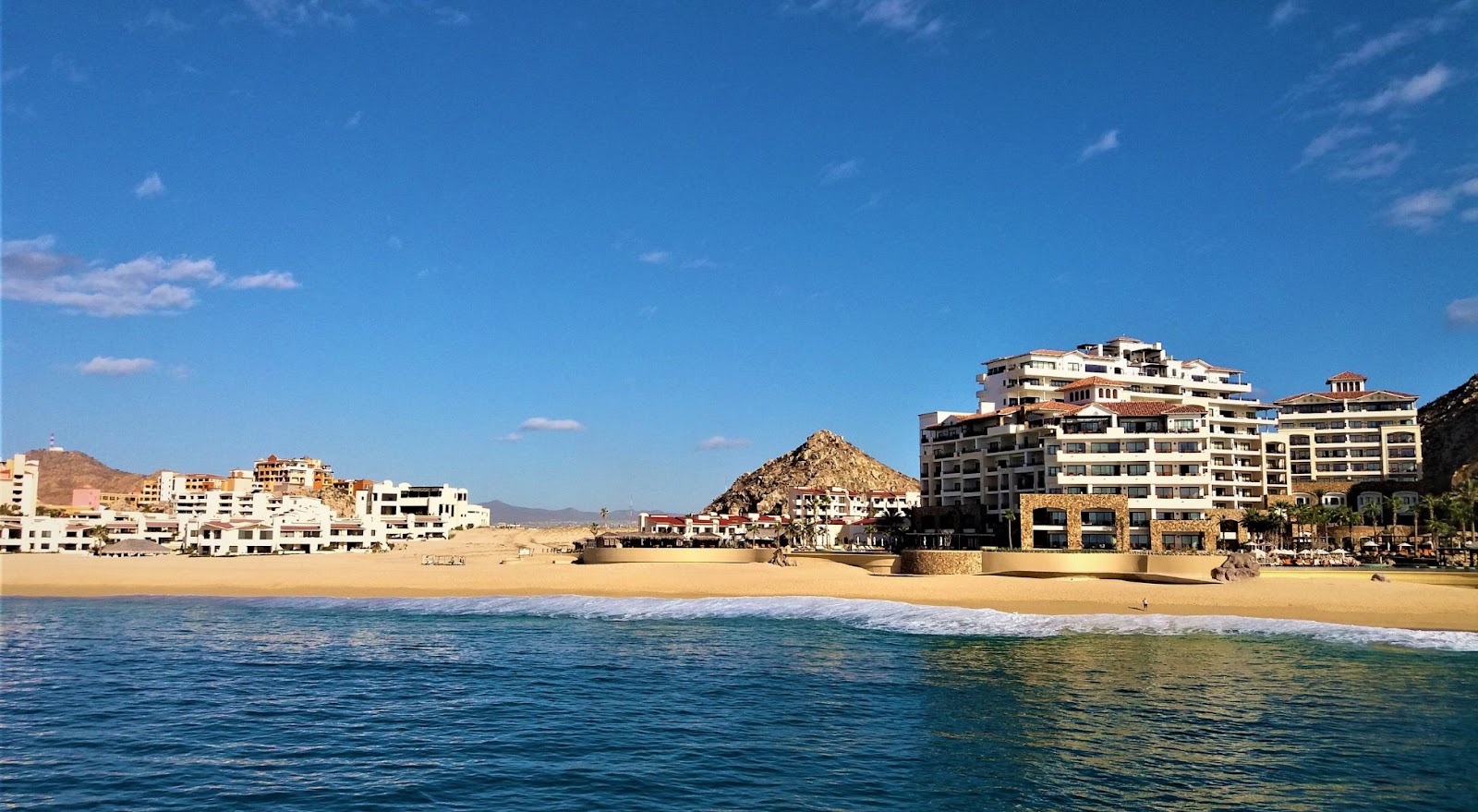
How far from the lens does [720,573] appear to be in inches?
2931

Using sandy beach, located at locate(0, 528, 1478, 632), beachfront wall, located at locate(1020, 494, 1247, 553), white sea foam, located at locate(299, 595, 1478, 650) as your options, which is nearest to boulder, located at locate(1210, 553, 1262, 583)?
sandy beach, located at locate(0, 528, 1478, 632)

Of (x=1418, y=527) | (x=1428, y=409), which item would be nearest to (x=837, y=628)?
(x=1418, y=527)

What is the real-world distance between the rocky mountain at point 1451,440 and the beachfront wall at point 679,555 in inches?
3358

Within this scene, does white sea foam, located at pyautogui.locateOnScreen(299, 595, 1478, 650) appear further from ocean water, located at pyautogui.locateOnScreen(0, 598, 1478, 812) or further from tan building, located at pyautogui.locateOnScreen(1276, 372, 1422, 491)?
tan building, located at pyautogui.locateOnScreen(1276, 372, 1422, 491)

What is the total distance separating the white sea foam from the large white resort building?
1139 inches

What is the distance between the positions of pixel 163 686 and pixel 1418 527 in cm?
10519

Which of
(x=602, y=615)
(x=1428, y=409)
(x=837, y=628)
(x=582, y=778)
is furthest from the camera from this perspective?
(x=1428, y=409)

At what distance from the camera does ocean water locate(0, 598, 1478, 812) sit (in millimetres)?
20672

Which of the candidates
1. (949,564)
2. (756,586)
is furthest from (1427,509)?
(756,586)

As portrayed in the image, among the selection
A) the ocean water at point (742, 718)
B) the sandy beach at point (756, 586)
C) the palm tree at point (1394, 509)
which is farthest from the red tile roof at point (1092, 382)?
the ocean water at point (742, 718)

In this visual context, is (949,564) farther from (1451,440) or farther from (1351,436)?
(1451,440)

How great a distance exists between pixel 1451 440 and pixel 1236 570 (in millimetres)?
102197

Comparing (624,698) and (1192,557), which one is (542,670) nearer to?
(624,698)

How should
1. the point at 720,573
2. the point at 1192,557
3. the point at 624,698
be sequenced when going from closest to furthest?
the point at 624,698
the point at 1192,557
the point at 720,573
